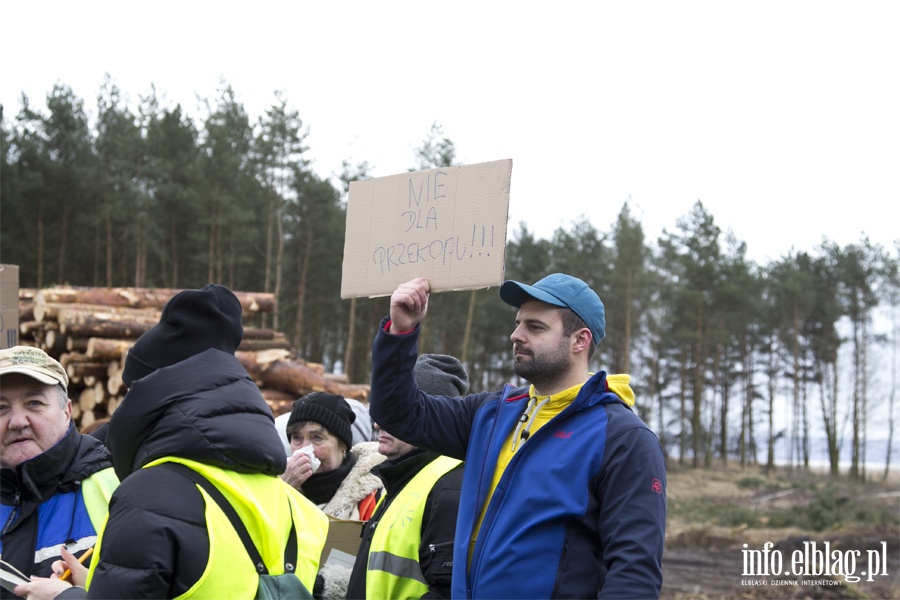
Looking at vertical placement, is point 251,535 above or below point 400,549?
above

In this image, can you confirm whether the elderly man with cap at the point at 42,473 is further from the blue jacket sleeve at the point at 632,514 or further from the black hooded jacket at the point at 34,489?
the blue jacket sleeve at the point at 632,514

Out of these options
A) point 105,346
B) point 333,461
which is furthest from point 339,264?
point 333,461

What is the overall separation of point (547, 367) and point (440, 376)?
1.08 metres

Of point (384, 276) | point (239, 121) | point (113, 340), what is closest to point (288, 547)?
point (384, 276)

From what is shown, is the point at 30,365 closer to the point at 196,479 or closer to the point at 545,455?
the point at 196,479

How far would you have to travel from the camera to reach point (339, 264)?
3597cm

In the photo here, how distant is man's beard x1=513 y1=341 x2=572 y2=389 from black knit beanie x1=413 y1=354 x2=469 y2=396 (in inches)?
37.3

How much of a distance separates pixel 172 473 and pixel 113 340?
33.4 ft

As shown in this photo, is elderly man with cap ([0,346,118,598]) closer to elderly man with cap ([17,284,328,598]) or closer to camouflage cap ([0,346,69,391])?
camouflage cap ([0,346,69,391])

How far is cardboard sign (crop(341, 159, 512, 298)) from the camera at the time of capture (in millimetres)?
2793

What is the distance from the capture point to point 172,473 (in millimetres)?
2102

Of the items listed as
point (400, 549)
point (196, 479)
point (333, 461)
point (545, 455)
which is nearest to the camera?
point (196, 479)

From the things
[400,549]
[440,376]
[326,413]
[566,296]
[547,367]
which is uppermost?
[566,296]

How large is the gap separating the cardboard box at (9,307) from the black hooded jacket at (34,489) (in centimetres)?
118
